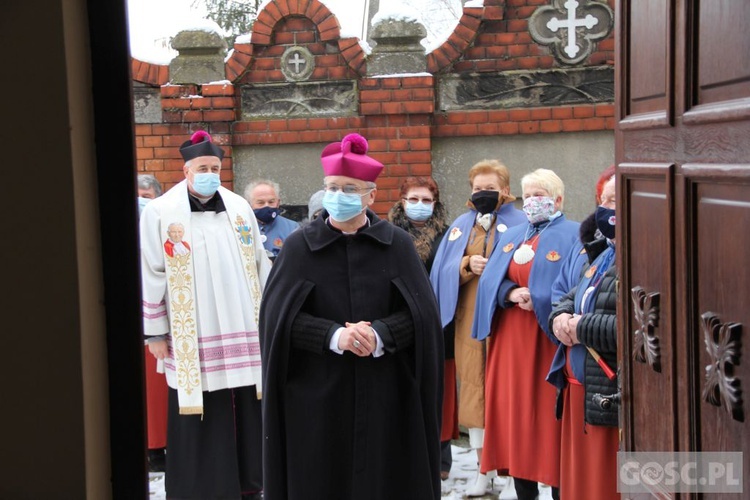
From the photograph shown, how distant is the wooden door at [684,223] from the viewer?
201 centimetres

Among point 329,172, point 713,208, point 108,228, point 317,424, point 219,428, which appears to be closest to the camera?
point 108,228

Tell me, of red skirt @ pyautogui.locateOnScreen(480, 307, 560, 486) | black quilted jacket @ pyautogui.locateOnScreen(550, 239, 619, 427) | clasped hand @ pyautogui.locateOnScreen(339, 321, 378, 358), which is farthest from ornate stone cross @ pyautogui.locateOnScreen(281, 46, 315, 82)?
black quilted jacket @ pyautogui.locateOnScreen(550, 239, 619, 427)

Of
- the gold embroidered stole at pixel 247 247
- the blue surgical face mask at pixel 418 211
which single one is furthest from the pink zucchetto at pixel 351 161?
the blue surgical face mask at pixel 418 211

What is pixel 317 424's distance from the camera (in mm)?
4266

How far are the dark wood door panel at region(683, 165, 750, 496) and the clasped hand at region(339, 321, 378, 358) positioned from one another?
2004 millimetres

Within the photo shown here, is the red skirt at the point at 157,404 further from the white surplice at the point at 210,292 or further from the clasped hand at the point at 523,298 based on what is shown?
the clasped hand at the point at 523,298

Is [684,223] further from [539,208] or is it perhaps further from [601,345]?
[539,208]

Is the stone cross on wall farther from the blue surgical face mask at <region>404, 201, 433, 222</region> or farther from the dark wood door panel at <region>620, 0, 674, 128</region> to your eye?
the dark wood door panel at <region>620, 0, 674, 128</region>

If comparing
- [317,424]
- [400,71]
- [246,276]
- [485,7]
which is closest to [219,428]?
[246,276]

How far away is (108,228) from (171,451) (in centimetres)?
464

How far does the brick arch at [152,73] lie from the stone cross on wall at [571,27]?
2816 mm

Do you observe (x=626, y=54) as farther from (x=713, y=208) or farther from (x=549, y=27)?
(x=549, y=27)

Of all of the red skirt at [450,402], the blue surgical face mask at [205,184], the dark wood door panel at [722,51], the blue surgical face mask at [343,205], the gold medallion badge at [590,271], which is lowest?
the red skirt at [450,402]

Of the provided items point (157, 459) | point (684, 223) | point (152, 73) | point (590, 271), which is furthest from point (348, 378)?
point (152, 73)
